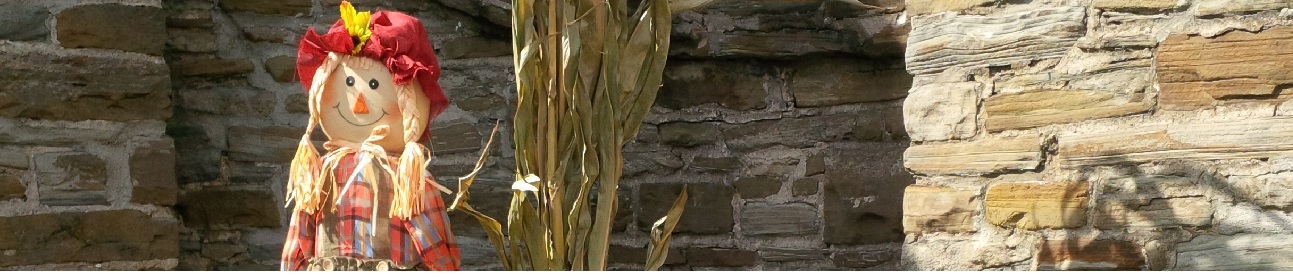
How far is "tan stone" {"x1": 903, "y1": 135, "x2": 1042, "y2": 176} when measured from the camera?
7.80 feet

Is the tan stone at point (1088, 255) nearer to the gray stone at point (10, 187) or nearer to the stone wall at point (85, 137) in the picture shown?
the stone wall at point (85, 137)

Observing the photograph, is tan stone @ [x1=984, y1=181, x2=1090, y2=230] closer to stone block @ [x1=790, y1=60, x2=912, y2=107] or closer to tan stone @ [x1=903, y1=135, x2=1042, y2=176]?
tan stone @ [x1=903, y1=135, x2=1042, y2=176]

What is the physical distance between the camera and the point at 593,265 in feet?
7.91

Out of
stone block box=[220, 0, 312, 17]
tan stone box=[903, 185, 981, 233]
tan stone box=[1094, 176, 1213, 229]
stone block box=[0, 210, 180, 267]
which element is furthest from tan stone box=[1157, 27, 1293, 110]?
stone block box=[0, 210, 180, 267]

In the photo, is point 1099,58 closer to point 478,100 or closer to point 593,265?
point 593,265

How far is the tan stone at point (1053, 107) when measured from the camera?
90.0 inches

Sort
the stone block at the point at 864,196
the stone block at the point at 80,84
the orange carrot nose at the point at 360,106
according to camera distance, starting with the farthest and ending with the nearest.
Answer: the stone block at the point at 864,196, the stone block at the point at 80,84, the orange carrot nose at the point at 360,106

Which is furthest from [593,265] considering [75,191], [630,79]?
[75,191]

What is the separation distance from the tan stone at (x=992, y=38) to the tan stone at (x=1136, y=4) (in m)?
0.03

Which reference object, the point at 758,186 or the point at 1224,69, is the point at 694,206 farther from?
the point at 1224,69

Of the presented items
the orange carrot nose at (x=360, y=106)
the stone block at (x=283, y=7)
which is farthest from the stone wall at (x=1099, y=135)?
the stone block at (x=283, y=7)

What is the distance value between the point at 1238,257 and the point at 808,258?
1206 millimetres

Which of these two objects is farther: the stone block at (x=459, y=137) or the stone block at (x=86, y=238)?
the stone block at (x=459, y=137)

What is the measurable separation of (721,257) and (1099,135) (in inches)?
46.5
